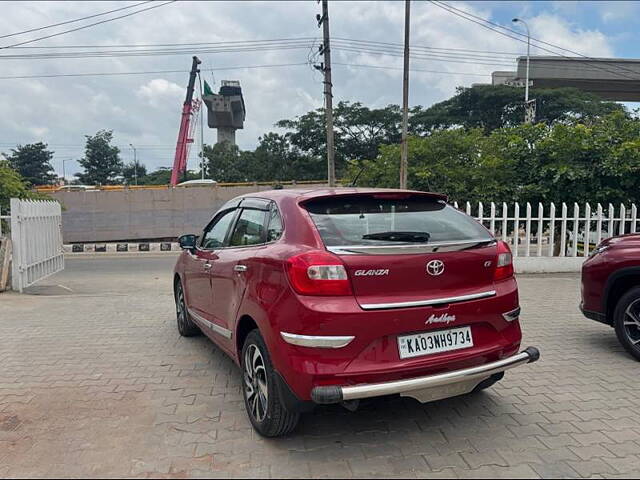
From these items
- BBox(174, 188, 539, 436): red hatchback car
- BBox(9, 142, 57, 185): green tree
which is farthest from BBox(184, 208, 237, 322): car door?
BBox(9, 142, 57, 185): green tree

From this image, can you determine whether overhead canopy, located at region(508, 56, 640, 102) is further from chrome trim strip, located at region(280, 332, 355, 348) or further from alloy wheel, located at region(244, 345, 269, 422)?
chrome trim strip, located at region(280, 332, 355, 348)

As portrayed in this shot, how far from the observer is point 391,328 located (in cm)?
289

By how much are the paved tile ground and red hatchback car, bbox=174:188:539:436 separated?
1.10 feet

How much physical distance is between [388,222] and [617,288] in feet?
10.5

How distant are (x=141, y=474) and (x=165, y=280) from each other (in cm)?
871

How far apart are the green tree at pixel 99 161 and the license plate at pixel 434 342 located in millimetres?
60400

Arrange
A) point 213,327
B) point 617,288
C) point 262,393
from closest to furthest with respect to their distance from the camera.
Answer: point 262,393
point 213,327
point 617,288

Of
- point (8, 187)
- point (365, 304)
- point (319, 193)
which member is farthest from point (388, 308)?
point (8, 187)

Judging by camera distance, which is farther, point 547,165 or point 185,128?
point 185,128

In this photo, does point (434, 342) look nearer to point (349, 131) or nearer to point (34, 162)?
point (349, 131)

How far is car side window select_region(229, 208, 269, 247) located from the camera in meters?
3.67

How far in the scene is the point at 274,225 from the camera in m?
3.47

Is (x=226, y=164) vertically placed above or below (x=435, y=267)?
→ above

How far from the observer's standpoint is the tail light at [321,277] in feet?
9.39
